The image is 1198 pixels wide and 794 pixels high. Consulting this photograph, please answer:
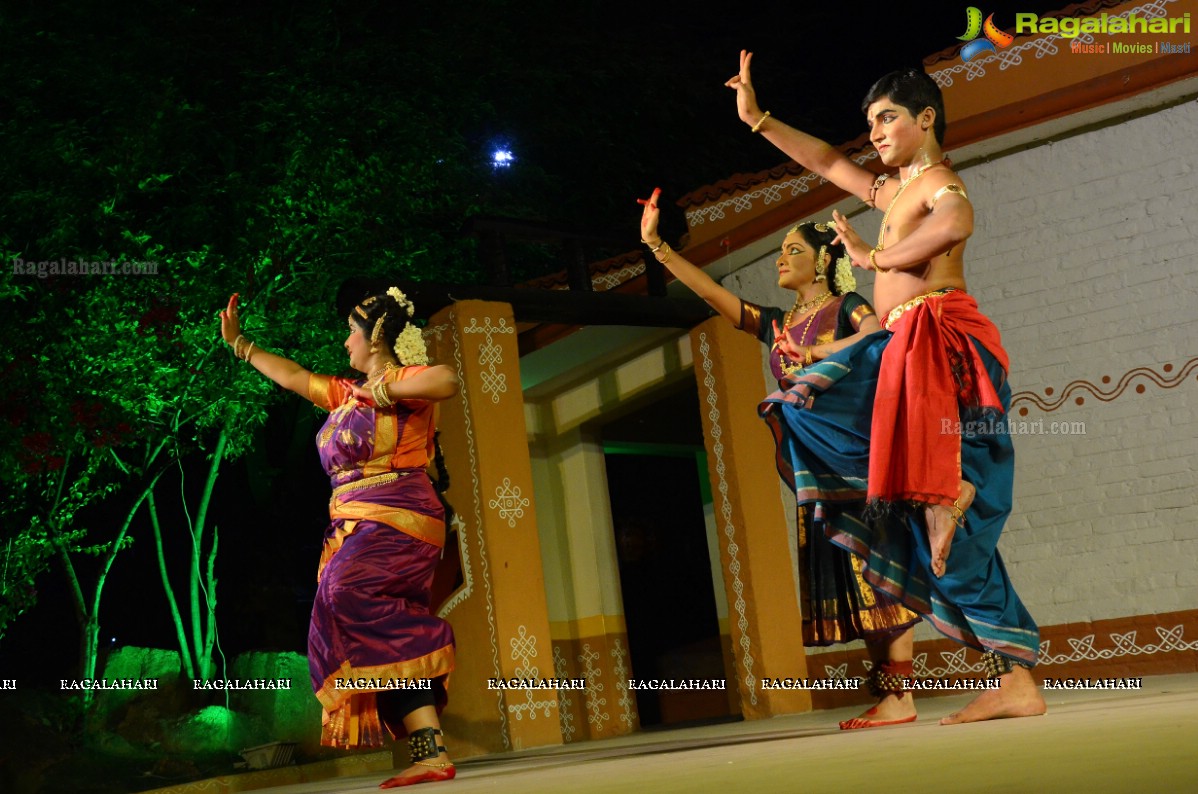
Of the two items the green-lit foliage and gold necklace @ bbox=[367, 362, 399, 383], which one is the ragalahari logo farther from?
the green-lit foliage

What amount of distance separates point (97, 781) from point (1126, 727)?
26.4 ft

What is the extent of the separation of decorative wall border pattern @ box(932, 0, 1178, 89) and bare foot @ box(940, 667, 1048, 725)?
3.82 meters

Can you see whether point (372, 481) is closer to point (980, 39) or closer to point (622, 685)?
point (980, 39)

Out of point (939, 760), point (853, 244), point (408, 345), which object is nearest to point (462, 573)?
point (408, 345)

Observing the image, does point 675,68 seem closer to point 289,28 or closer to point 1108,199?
point 289,28

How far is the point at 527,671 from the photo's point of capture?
21.7ft

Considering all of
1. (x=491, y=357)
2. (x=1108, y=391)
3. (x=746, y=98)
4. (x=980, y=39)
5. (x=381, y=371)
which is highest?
(x=980, y=39)

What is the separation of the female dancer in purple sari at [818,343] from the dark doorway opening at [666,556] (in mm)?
4103

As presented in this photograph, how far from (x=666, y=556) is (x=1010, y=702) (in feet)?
26.2

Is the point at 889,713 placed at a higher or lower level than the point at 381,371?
lower

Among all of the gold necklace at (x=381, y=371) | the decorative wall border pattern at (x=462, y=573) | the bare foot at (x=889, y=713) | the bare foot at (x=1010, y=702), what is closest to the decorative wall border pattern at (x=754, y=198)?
the decorative wall border pattern at (x=462, y=573)

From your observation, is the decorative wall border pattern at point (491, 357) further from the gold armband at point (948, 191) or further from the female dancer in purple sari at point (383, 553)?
the gold armband at point (948, 191)

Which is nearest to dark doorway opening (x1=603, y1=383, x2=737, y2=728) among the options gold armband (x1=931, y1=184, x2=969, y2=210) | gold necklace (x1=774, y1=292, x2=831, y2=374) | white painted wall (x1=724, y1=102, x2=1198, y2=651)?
white painted wall (x1=724, y1=102, x2=1198, y2=651)

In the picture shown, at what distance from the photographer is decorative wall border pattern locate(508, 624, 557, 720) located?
6574mm
